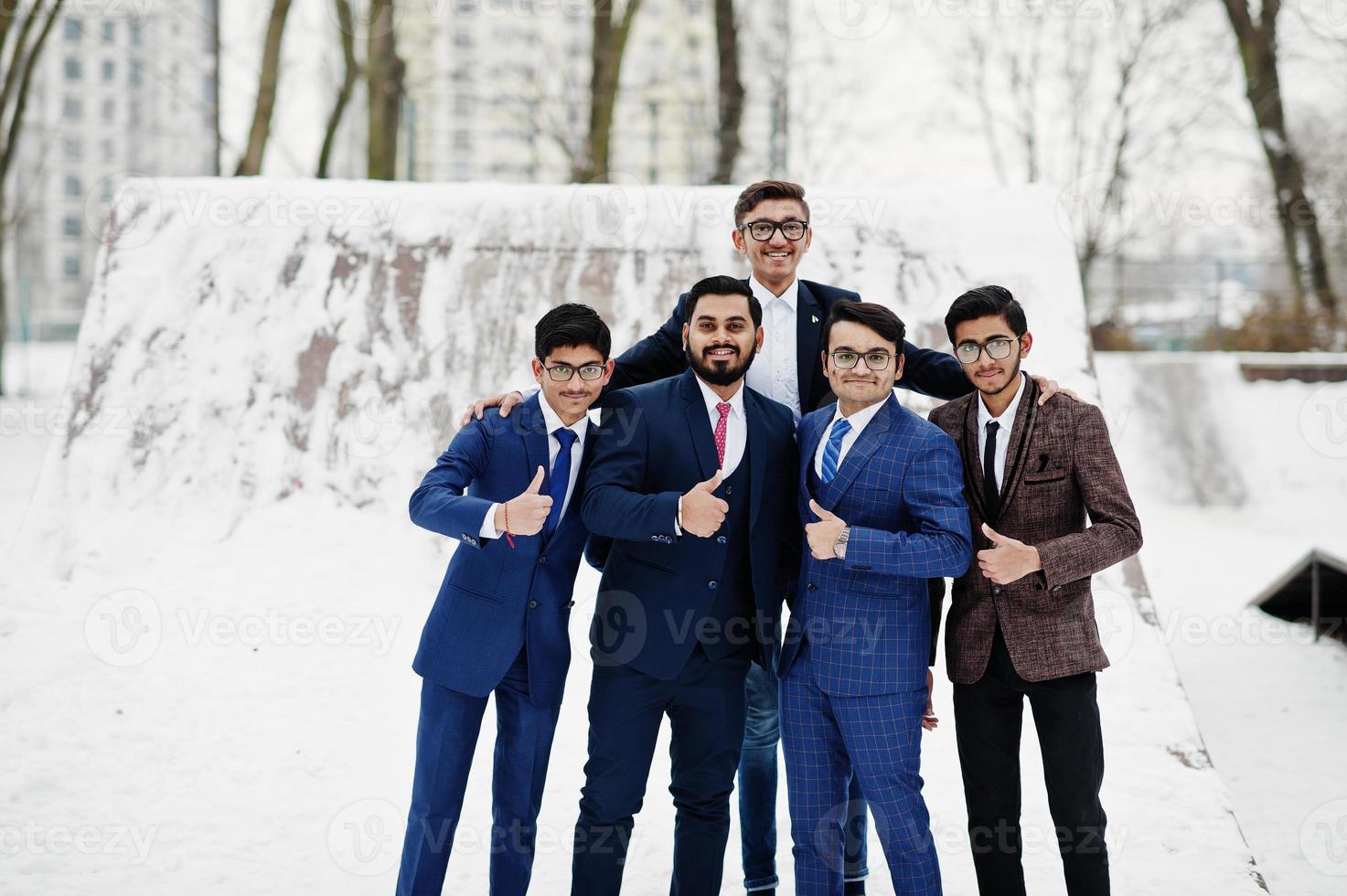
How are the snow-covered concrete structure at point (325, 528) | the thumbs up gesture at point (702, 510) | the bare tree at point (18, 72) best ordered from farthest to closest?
the bare tree at point (18, 72), the snow-covered concrete structure at point (325, 528), the thumbs up gesture at point (702, 510)

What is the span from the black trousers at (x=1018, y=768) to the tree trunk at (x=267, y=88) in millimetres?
10485

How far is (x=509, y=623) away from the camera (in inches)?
115

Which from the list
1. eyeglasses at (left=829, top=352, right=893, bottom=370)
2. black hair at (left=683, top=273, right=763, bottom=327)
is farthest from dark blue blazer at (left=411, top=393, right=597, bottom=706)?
eyeglasses at (left=829, top=352, right=893, bottom=370)

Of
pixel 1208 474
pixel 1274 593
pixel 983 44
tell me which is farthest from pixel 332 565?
pixel 983 44

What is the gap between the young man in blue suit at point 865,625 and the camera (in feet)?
9.08

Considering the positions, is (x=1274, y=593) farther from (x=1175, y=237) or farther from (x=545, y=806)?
(x=1175, y=237)

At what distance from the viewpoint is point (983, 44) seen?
19391 mm

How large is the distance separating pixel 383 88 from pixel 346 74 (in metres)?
2.85

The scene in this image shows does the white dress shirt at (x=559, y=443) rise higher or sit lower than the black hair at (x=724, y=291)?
lower

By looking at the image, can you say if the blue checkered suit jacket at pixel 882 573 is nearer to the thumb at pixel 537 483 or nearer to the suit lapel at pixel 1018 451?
the suit lapel at pixel 1018 451

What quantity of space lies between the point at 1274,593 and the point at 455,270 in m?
5.93

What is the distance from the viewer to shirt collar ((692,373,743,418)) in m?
2.98

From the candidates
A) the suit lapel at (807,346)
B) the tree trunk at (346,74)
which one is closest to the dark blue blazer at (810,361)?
the suit lapel at (807,346)

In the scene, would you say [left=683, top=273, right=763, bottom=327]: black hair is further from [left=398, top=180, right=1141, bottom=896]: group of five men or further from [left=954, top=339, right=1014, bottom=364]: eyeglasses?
[left=954, top=339, right=1014, bottom=364]: eyeglasses
